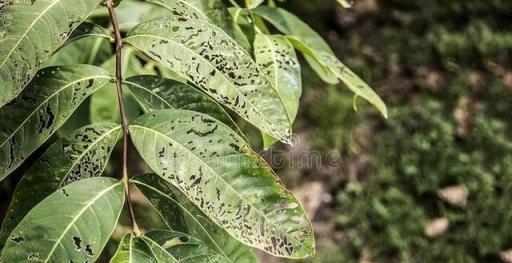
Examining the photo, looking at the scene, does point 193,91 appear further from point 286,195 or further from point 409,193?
point 409,193

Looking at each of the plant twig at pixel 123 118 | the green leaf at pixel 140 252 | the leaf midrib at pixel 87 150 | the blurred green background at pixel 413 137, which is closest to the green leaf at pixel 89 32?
the plant twig at pixel 123 118

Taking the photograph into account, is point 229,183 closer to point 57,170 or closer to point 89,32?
point 57,170

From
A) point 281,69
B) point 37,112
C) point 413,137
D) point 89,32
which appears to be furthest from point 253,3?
point 413,137

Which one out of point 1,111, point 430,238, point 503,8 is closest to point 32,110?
point 1,111

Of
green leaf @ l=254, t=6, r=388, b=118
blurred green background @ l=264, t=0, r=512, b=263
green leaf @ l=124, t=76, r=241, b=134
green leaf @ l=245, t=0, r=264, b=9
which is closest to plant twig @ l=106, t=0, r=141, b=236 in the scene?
green leaf @ l=124, t=76, r=241, b=134

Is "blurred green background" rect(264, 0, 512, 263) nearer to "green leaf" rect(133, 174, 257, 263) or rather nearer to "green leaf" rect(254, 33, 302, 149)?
"green leaf" rect(254, 33, 302, 149)

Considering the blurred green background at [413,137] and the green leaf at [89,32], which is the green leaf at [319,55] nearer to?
the green leaf at [89,32]
